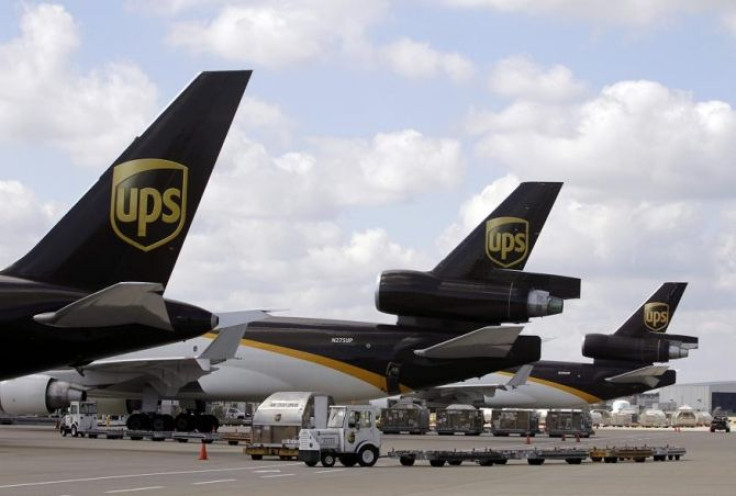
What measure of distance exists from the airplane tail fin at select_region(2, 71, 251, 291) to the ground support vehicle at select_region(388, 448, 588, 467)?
46.2 feet

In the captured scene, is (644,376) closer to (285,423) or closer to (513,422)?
(513,422)

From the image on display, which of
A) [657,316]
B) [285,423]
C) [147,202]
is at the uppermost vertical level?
[657,316]

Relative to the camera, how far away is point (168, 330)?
2441cm

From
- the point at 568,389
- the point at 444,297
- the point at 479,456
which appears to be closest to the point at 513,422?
the point at 568,389

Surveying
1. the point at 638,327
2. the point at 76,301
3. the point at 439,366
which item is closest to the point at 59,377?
the point at 439,366

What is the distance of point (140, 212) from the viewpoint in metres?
24.8

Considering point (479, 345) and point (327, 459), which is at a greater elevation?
point (479, 345)

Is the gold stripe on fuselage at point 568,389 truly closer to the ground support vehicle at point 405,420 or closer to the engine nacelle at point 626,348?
the engine nacelle at point 626,348

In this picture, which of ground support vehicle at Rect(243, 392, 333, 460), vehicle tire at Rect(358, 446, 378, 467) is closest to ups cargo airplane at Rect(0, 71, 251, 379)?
vehicle tire at Rect(358, 446, 378, 467)

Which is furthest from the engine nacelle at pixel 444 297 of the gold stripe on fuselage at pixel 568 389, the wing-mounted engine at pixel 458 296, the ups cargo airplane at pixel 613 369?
the gold stripe on fuselage at pixel 568 389

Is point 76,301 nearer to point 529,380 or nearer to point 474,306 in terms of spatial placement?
point 474,306

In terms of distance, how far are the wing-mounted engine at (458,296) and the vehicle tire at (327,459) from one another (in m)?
11.1

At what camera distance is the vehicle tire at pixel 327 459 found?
35.8 m

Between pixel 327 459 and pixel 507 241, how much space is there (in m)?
14.3
